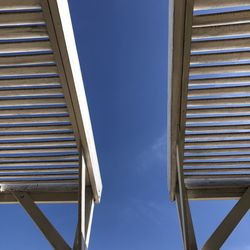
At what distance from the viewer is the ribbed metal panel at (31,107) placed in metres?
2.79

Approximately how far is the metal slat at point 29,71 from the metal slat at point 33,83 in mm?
54

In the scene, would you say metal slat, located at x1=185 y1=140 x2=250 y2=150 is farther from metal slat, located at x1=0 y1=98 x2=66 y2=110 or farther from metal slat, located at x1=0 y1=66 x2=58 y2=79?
metal slat, located at x1=0 y1=66 x2=58 y2=79

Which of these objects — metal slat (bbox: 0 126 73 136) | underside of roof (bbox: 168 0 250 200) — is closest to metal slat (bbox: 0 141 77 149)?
metal slat (bbox: 0 126 73 136)

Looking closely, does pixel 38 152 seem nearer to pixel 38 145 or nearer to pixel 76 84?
pixel 38 145

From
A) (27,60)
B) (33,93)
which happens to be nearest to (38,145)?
(33,93)

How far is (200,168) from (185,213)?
34.5 inches

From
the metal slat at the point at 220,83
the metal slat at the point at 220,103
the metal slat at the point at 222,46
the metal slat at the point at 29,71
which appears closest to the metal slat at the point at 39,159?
the metal slat at the point at 29,71

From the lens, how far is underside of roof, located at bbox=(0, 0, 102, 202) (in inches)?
108

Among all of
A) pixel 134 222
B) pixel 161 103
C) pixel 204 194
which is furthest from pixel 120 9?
pixel 134 222

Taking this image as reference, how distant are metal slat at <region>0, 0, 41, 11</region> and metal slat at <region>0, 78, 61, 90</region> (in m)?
0.68

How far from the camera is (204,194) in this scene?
155 inches

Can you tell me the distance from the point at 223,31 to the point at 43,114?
1.87 m

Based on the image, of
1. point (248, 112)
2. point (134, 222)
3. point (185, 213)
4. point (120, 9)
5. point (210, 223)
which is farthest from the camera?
point (134, 222)

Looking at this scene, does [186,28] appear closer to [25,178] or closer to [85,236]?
[85,236]
